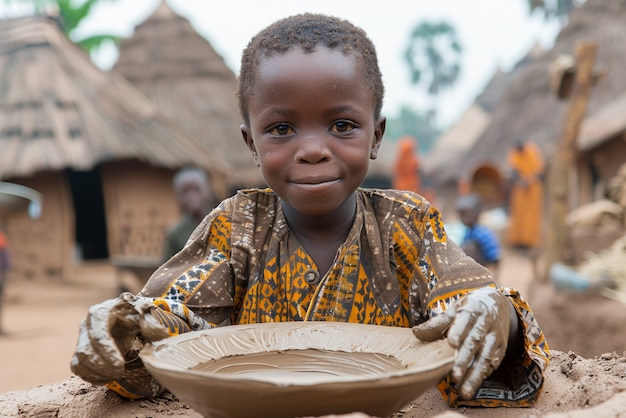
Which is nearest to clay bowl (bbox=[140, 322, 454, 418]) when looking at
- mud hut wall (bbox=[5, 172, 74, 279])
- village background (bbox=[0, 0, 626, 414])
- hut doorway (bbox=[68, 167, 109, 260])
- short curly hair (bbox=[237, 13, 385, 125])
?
short curly hair (bbox=[237, 13, 385, 125])

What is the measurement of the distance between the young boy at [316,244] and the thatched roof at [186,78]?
38.5ft

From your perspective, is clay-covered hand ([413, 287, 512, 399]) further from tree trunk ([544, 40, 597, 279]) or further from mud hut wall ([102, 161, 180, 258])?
mud hut wall ([102, 161, 180, 258])

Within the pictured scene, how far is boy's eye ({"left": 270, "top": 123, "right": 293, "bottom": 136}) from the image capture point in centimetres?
159

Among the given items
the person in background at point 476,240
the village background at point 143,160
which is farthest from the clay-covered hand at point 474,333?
the person in background at point 476,240

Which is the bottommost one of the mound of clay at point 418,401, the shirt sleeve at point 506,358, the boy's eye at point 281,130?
the mound of clay at point 418,401

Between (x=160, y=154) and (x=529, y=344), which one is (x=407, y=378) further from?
(x=160, y=154)

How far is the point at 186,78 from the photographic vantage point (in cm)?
1417

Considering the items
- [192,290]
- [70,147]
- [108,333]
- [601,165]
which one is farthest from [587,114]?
[108,333]

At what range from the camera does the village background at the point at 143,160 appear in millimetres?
5965

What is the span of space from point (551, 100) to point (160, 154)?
30.6 feet

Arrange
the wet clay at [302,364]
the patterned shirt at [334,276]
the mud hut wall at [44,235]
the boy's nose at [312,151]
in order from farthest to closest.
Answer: the mud hut wall at [44,235] → the patterned shirt at [334,276] → the boy's nose at [312,151] → the wet clay at [302,364]

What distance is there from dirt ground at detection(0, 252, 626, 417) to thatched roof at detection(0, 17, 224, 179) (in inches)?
68.5

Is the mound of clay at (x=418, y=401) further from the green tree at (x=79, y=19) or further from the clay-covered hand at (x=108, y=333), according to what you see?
the green tree at (x=79, y=19)

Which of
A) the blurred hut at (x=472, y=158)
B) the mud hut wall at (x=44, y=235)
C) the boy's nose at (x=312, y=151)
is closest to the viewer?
the boy's nose at (x=312, y=151)
